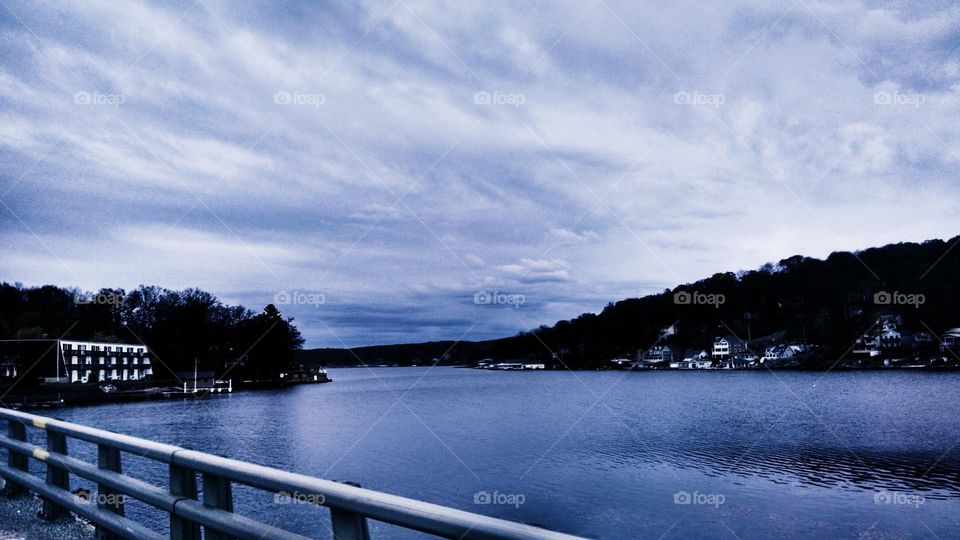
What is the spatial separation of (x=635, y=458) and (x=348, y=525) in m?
40.6

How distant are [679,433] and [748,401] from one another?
38337mm

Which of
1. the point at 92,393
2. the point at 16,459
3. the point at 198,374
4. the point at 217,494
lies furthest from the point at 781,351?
the point at 217,494

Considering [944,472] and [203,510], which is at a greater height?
[203,510]

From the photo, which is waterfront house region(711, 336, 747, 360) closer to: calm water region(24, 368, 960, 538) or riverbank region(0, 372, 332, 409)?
calm water region(24, 368, 960, 538)

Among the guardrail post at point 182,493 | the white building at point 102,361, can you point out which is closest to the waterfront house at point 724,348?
the white building at point 102,361

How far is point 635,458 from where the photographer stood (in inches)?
1608

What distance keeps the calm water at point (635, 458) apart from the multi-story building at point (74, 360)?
14.0 m

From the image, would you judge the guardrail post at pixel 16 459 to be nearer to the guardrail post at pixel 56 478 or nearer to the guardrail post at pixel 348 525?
the guardrail post at pixel 56 478

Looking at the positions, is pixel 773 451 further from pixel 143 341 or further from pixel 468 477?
pixel 143 341

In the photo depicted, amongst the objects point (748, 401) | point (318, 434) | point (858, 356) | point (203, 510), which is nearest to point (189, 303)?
point (318, 434)

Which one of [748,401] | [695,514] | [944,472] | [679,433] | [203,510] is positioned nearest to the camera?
[203,510]

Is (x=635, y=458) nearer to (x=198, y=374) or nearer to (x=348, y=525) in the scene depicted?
(x=348, y=525)

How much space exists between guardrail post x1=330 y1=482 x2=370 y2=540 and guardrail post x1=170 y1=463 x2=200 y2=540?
152cm

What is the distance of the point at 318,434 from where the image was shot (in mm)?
60281
